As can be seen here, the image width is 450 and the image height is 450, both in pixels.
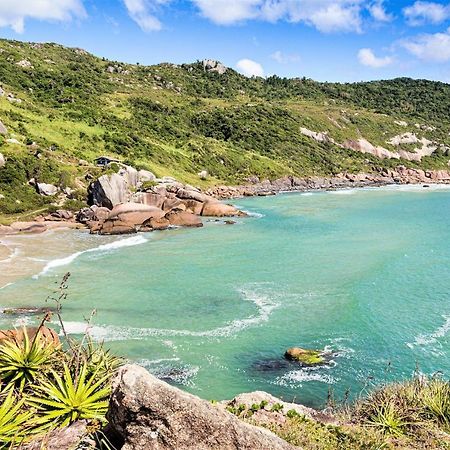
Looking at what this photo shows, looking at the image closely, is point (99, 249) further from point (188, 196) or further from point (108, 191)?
point (188, 196)

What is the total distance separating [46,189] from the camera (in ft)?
237

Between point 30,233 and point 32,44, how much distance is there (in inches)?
5996

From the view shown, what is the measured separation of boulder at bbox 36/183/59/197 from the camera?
2835 inches

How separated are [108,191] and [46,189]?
10248 mm

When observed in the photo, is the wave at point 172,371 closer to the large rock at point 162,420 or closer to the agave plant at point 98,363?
the agave plant at point 98,363

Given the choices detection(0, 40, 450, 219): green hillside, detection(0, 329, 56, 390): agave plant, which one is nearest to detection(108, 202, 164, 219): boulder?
detection(0, 40, 450, 219): green hillside

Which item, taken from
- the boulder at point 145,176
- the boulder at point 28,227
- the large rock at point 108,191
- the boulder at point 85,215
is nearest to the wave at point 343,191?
the boulder at point 145,176

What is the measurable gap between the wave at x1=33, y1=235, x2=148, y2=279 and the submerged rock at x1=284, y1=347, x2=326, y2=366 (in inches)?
1003

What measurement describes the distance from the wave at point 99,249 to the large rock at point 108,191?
11.9 metres

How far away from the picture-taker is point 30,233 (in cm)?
5988

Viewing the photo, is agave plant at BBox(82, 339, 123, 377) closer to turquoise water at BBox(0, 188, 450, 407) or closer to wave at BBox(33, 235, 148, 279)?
turquoise water at BBox(0, 188, 450, 407)

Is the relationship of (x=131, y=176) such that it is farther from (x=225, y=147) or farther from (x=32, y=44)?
(x=32, y=44)

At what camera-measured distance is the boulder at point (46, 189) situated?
7200cm

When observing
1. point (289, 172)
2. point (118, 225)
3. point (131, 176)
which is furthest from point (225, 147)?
point (118, 225)
